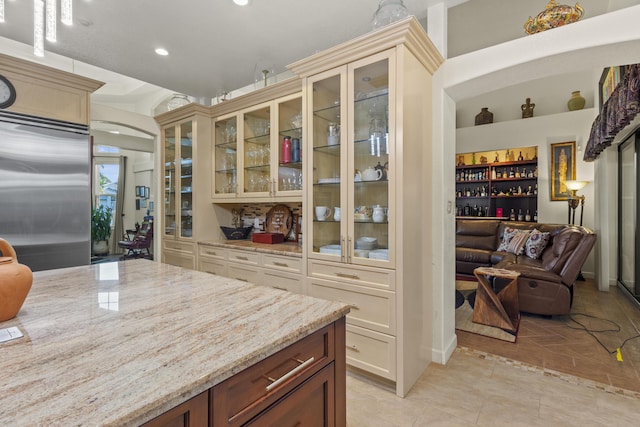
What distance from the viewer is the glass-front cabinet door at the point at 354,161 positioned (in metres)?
2.21

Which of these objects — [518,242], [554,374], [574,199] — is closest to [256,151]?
[554,374]

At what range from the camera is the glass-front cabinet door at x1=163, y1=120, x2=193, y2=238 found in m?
3.83

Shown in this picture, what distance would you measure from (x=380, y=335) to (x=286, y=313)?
4.21 ft

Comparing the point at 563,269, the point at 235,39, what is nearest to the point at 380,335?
the point at 563,269

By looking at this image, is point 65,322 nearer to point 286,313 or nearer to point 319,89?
point 286,313

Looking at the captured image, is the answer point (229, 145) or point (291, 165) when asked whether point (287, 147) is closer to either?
point (291, 165)

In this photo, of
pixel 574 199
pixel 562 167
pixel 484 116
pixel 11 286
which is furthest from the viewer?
pixel 484 116

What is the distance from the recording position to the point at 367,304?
223cm

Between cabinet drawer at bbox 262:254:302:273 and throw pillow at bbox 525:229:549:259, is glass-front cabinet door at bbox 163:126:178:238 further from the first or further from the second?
throw pillow at bbox 525:229:549:259

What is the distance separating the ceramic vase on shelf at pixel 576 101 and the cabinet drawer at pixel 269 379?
6.62 m

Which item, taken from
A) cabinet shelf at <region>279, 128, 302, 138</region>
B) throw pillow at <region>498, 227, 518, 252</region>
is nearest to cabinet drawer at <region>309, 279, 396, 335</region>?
cabinet shelf at <region>279, 128, 302, 138</region>

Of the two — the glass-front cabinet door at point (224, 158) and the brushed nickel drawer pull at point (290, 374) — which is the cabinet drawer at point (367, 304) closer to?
the brushed nickel drawer pull at point (290, 374)

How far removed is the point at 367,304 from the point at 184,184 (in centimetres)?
278

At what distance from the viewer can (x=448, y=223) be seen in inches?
101
